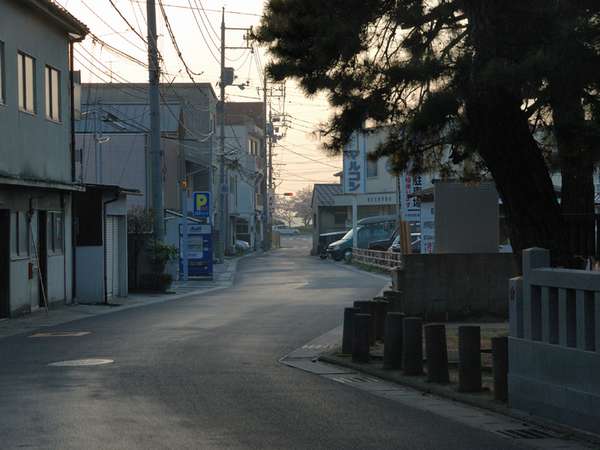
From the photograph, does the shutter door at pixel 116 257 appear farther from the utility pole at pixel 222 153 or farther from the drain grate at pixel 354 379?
the utility pole at pixel 222 153

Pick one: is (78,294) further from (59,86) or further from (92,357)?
(92,357)

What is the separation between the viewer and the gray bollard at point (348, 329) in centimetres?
1490

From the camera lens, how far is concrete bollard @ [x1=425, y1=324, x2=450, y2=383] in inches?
476

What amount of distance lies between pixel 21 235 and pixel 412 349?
44.2 ft

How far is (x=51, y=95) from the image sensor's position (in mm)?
26141

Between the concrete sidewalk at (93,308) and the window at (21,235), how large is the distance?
1477 millimetres

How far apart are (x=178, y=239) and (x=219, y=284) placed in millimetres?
6329

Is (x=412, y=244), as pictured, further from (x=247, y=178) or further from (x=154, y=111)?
(x=247, y=178)

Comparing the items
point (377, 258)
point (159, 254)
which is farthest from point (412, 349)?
point (377, 258)

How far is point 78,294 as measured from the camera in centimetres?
2780

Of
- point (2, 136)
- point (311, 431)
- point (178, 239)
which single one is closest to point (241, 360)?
point (311, 431)

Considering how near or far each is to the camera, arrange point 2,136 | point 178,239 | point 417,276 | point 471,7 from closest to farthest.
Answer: point 471,7
point 417,276
point 2,136
point 178,239

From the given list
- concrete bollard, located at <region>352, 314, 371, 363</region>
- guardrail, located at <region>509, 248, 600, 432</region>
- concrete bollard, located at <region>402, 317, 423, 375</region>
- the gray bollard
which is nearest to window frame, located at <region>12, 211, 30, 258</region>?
the gray bollard

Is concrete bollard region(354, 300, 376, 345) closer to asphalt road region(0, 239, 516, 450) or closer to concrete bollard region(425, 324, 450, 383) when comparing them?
asphalt road region(0, 239, 516, 450)
